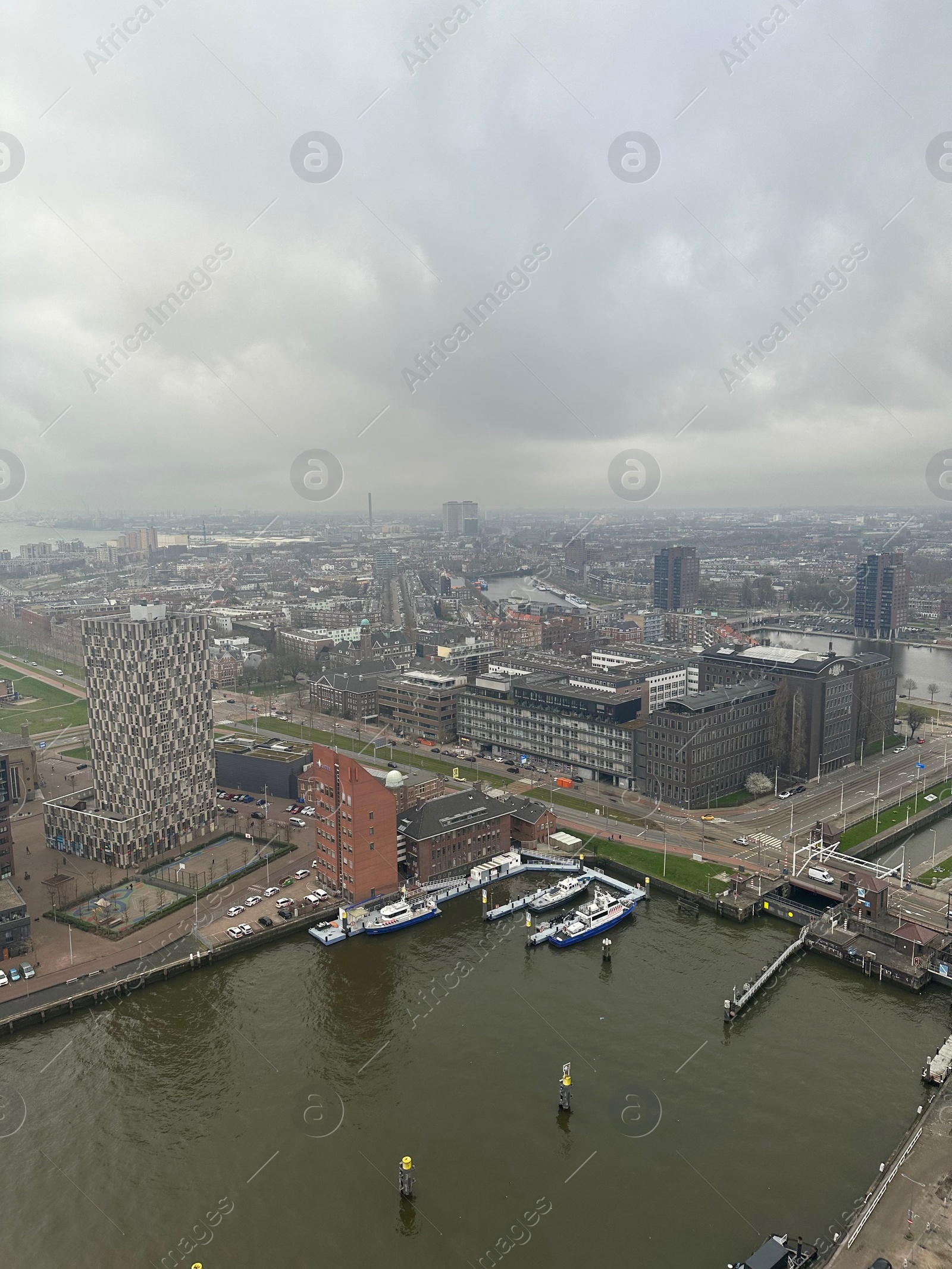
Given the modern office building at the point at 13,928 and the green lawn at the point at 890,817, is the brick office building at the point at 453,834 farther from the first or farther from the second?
the green lawn at the point at 890,817

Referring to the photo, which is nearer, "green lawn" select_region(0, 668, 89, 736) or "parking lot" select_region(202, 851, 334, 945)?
"parking lot" select_region(202, 851, 334, 945)

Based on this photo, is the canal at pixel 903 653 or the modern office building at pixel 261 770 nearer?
the modern office building at pixel 261 770

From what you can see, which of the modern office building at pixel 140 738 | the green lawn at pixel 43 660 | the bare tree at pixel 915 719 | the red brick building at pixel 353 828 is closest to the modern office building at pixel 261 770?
the modern office building at pixel 140 738

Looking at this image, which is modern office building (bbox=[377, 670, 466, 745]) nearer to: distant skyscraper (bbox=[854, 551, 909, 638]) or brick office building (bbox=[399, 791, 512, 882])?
brick office building (bbox=[399, 791, 512, 882])

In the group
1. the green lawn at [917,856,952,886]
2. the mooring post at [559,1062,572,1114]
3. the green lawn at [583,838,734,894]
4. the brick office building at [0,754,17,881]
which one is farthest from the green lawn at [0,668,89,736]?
the green lawn at [917,856,952,886]

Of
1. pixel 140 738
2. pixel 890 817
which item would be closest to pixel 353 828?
pixel 140 738

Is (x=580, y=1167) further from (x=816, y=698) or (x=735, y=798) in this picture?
(x=816, y=698)
